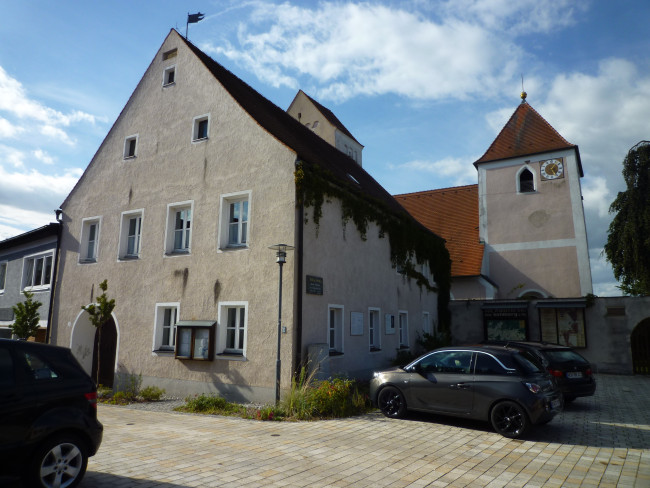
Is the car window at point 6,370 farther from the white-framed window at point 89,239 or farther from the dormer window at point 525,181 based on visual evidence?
→ the dormer window at point 525,181

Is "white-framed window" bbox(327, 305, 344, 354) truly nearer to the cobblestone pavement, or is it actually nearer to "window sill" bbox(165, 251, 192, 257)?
the cobblestone pavement

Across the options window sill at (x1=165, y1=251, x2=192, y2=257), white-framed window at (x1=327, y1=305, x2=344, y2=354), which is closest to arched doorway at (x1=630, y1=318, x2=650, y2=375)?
white-framed window at (x1=327, y1=305, x2=344, y2=354)

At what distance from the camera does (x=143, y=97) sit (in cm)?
1619

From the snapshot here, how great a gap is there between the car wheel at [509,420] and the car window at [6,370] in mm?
7435

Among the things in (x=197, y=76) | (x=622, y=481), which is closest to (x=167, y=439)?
(x=622, y=481)

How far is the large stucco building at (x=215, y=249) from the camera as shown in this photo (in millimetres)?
12039

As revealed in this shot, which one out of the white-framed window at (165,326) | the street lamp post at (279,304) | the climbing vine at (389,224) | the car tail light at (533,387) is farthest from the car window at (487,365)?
the white-framed window at (165,326)

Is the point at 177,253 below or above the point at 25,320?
above

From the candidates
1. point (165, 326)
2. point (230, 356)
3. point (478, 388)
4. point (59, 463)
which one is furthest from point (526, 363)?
point (165, 326)

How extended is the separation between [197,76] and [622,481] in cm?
1472

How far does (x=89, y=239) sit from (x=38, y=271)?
342cm

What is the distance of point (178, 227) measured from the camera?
14.4 meters

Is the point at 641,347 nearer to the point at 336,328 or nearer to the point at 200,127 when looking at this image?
the point at 336,328

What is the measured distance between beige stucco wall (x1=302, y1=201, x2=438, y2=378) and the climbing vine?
345 mm
